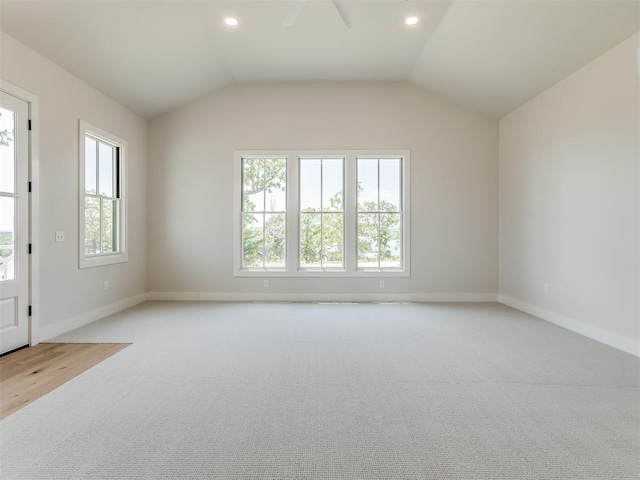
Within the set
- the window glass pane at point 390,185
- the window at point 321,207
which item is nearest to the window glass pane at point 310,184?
the window at point 321,207

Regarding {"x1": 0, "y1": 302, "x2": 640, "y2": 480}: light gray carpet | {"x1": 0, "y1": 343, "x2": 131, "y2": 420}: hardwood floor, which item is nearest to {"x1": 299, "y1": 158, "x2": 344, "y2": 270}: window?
{"x1": 0, "y1": 302, "x2": 640, "y2": 480}: light gray carpet

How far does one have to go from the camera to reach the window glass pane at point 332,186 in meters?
5.32

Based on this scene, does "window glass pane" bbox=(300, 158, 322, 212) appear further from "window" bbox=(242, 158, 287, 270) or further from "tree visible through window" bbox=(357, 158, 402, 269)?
"tree visible through window" bbox=(357, 158, 402, 269)

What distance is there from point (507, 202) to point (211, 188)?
4770 mm

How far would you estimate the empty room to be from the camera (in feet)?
5.88

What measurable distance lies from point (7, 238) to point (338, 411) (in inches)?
135

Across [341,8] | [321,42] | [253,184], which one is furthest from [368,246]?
[341,8]

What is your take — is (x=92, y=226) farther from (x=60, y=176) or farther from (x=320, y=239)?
(x=320, y=239)

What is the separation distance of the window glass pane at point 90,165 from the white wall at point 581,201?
19.4 feet

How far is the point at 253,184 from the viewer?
17.6 ft

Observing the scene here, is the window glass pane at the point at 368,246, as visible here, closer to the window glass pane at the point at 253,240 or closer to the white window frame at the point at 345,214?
the white window frame at the point at 345,214

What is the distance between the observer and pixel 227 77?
4926mm

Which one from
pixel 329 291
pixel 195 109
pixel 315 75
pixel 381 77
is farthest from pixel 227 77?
pixel 329 291

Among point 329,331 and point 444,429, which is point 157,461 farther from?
point 329,331
